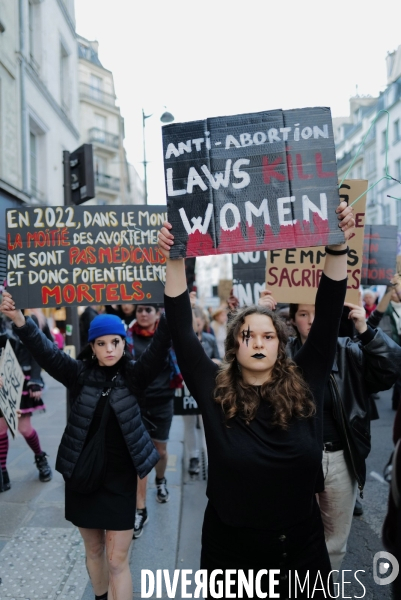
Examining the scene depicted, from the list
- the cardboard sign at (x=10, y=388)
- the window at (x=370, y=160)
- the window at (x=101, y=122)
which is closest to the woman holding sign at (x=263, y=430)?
the cardboard sign at (x=10, y=388)

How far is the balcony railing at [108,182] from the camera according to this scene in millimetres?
35344

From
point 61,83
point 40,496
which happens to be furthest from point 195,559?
point 61,83

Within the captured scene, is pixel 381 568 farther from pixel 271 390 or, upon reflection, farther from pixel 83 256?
pixel 83 256

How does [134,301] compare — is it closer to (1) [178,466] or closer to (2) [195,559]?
(2) [195,559]

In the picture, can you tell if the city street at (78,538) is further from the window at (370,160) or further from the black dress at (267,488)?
the window at (370,160)

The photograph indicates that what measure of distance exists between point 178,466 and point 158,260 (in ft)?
9.38

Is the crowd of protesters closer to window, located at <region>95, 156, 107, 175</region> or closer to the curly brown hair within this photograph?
the curly brown hair

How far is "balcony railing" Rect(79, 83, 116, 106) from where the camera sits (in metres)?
35.0

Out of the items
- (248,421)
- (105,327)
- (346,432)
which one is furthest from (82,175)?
(248,421)

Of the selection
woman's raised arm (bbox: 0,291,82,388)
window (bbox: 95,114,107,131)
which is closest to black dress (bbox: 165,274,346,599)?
woman's raised arm (bbox: 0,291,82,388)

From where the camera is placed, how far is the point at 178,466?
18.2 ft

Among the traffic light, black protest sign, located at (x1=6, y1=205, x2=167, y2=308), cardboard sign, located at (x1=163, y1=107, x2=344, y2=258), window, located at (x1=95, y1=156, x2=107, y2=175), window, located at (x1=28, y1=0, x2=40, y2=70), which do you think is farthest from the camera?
window, located at (x1=95, y1=156, x2=107, y2=175)

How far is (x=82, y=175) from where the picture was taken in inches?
206

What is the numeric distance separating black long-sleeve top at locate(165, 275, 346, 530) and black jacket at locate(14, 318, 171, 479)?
2.34 ft
